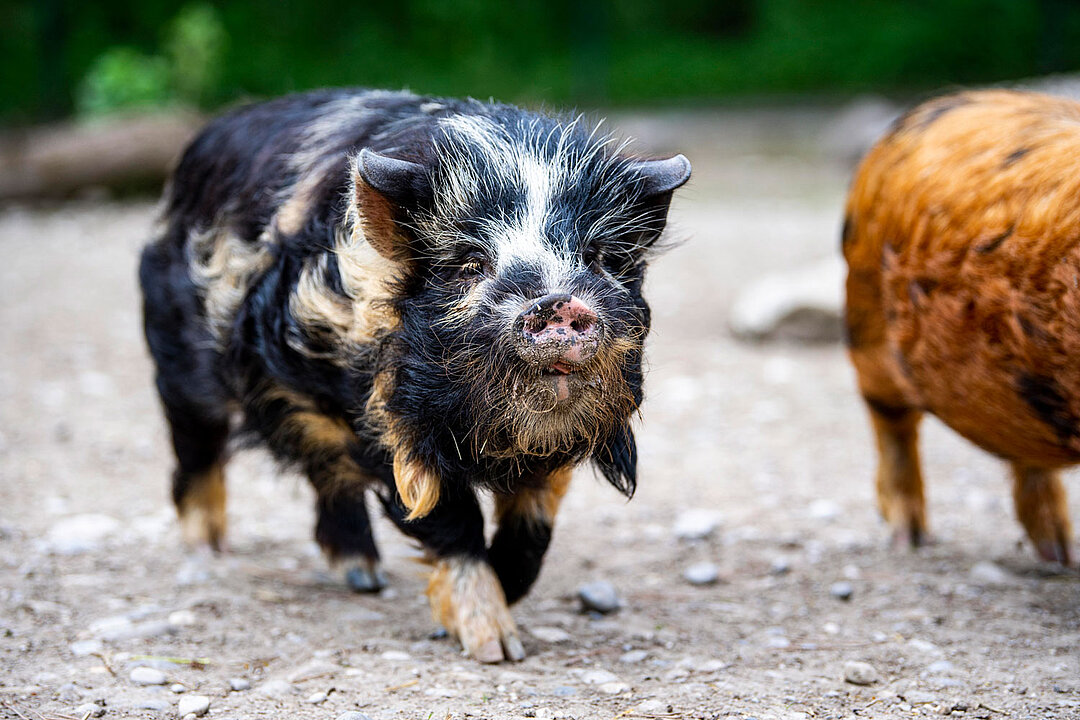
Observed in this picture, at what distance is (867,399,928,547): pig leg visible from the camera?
4.71 metres

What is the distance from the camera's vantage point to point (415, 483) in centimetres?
348

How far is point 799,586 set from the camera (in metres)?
4.43

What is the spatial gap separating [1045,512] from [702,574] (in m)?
1.34

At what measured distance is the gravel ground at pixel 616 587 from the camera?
11.0 feet

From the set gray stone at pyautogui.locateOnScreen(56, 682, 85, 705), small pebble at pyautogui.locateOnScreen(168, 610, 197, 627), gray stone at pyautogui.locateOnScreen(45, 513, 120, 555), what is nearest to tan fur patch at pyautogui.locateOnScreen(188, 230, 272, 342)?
small pebble at pyautogui.locateOnScreen(168, 610, 197, 627)

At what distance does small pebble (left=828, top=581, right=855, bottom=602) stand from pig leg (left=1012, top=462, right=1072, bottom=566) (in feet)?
2.62

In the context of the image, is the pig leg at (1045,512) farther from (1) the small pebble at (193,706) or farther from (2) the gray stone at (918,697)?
(1) the small pebble at (193,706)

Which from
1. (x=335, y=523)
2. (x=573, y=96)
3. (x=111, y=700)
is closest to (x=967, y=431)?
(x=335, y=523)

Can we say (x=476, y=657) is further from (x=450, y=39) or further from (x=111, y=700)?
(x=450, y=39)

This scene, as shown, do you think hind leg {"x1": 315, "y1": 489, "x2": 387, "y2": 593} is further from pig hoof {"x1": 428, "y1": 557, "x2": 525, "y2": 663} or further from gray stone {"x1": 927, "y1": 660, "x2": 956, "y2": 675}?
gray stone {"x1": 927, "y1": 660, "x2": 956, "y2": 675}

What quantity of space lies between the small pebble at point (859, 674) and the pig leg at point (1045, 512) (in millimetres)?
1398

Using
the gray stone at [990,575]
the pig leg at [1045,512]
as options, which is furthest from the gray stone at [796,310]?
the gray stone at [990,575]

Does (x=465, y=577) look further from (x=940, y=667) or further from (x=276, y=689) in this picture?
(x=940, y=667)

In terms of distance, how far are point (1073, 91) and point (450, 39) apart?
9771mm
